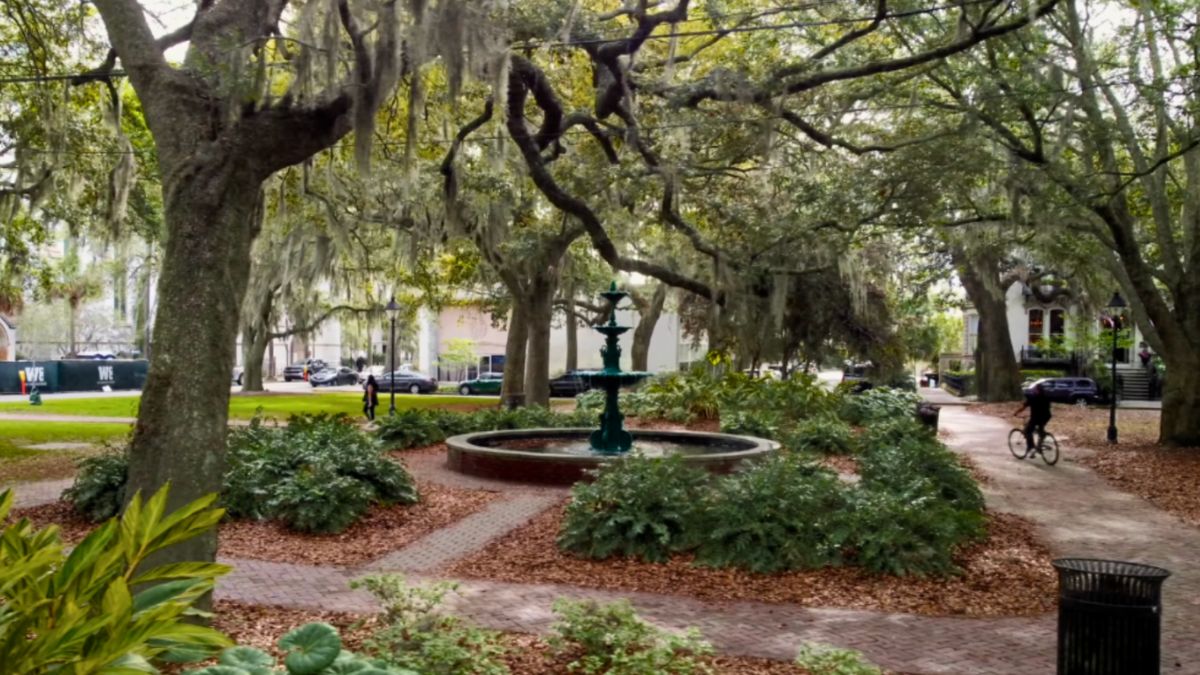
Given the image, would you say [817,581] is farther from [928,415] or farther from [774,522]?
[928,415]

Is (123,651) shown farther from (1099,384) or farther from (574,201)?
(1099,384)

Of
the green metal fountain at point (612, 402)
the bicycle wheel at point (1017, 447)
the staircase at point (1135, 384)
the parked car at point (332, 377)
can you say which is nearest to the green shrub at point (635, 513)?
the green metal fountain at point (612, 402)

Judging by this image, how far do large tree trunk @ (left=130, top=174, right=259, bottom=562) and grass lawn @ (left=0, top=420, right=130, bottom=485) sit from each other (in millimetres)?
7287

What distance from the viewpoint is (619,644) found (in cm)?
550

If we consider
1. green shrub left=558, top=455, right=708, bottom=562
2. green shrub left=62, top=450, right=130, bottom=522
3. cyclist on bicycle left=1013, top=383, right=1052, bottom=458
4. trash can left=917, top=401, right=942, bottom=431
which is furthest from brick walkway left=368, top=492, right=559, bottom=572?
trash can left=917, top=401, right=942, bottom=431

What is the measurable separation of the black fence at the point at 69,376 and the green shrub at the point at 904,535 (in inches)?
1569

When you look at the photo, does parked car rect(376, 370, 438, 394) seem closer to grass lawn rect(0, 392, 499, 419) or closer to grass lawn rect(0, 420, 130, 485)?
grass lawn rect(0, 392, 499, 419)

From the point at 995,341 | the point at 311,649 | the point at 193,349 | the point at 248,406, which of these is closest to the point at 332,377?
the point at 248,406

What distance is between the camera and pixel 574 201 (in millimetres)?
14008

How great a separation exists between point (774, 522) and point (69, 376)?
46.0 meters

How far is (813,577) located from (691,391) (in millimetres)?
16389

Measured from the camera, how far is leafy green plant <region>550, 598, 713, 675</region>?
5223mm

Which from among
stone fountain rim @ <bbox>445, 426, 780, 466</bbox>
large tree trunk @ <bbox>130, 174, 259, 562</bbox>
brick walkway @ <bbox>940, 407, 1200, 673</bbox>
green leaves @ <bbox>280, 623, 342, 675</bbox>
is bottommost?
brick walkway @ <bbox>940, 407, 1200, 673</bbox>

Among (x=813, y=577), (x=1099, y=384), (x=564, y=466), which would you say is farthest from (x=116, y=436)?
(x=1099, y=384)
